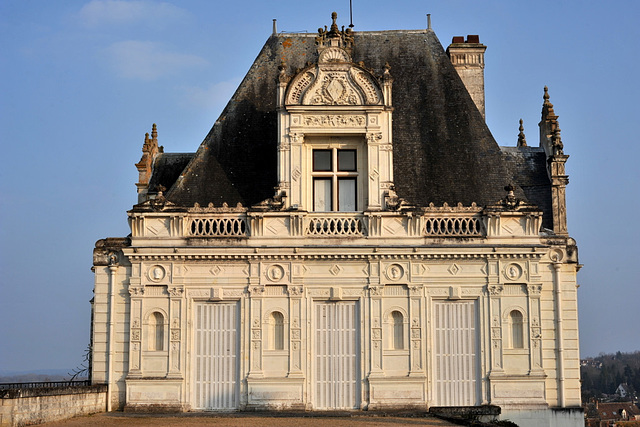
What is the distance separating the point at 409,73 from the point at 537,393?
10923 millimetres

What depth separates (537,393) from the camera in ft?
82.0

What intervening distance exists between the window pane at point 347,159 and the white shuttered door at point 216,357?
532 centimetres

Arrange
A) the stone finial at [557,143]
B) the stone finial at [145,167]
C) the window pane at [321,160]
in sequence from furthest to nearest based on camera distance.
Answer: the stone finial at [145,167]
the stone finial at [557,143]
the window pane at [321,160]

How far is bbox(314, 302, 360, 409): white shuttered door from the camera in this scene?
25078 millimetres

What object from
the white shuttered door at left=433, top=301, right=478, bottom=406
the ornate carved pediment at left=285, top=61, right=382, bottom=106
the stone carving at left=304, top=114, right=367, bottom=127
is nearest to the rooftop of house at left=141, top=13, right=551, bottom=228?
the ornate carved pediment at left=285, top=61, right=382, bottom=106

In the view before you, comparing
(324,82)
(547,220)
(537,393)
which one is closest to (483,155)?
(547,220)

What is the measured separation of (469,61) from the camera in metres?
32.3

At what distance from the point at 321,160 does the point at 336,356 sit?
5.88m

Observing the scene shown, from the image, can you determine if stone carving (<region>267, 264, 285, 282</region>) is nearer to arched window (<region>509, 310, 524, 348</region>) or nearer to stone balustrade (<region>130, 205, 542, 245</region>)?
stone balustrade (<region>130, 205, 542, 245</region>)

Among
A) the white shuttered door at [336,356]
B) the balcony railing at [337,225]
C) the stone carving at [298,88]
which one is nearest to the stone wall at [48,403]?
the white shuttered door at [336,356]

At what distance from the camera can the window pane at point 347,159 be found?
88.8 feet

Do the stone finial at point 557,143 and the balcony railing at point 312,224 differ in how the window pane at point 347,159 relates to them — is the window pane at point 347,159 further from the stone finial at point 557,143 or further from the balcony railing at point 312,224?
the stone finial at point 557,143

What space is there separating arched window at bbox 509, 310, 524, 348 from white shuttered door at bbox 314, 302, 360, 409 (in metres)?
4.40

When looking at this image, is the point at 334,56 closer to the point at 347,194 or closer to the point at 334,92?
the point at 334,92
